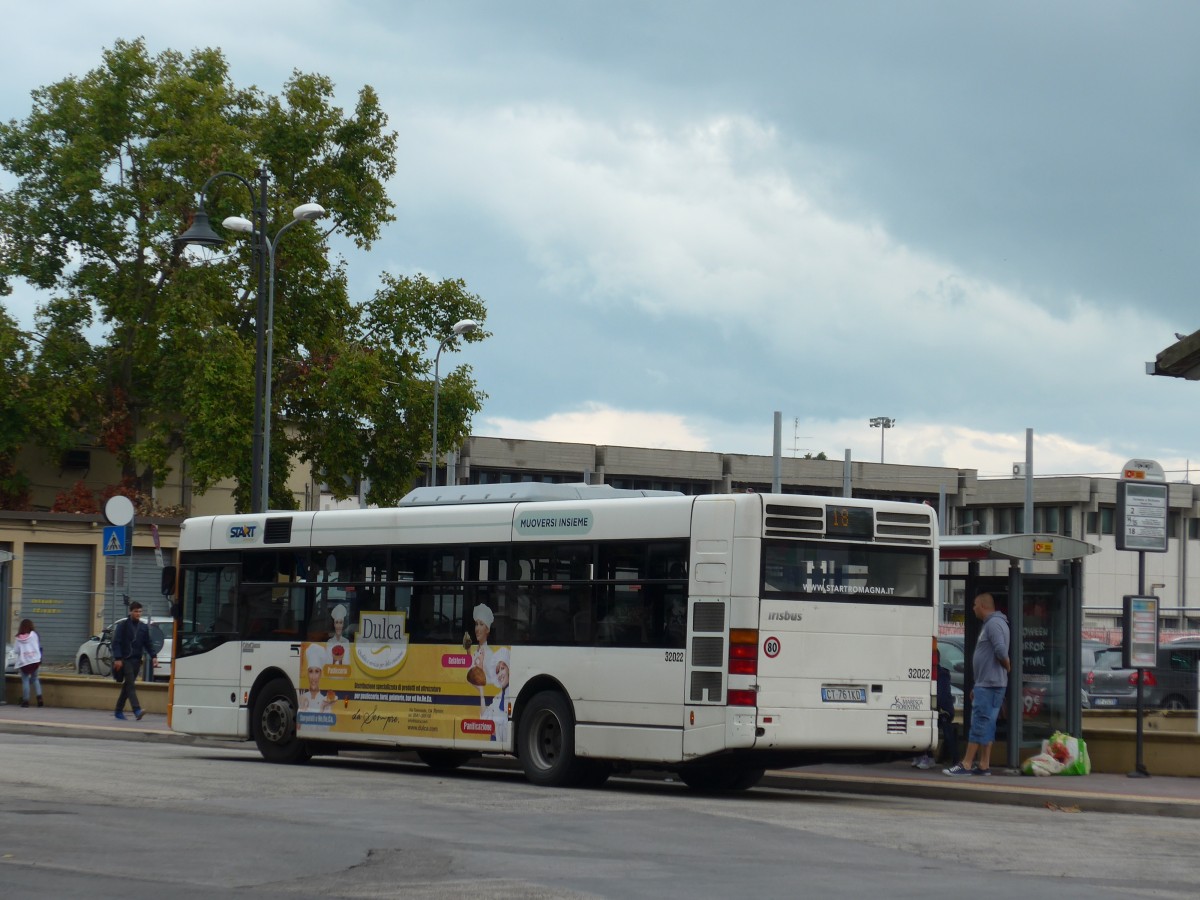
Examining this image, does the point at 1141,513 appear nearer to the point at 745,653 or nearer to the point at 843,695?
the point at 843,695

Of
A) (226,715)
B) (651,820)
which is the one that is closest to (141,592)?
(226,715)

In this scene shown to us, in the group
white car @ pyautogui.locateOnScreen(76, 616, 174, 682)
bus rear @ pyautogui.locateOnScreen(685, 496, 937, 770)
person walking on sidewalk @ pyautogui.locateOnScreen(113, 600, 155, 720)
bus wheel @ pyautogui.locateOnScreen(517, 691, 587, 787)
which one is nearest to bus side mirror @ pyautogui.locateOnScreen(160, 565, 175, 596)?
person walking on sidewalk @ pyautogui.locateOnScreen(113, 600, 155, 720)

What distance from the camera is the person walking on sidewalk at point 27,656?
3241 cm

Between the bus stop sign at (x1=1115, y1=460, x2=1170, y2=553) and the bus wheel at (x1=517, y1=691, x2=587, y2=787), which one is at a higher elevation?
the bus stop sign at (x1=1115, y1=460, x2=1170, y2=553)

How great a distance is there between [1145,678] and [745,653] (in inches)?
656

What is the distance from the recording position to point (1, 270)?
189ft

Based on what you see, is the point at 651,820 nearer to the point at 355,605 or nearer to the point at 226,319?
the point at 355,605

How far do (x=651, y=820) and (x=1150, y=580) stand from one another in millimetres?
77827

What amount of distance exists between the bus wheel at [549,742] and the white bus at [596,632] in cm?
2

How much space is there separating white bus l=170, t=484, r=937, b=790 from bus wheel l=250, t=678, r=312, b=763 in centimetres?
2

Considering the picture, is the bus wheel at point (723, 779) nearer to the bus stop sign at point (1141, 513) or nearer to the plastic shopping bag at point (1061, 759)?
the plastic shopping bag at point (1061, 759)

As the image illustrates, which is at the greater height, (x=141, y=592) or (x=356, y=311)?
(x=356, y=311)

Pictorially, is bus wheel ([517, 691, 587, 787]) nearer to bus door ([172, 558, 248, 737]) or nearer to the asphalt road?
the asphalt road

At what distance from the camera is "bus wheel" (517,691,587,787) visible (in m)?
17.6
